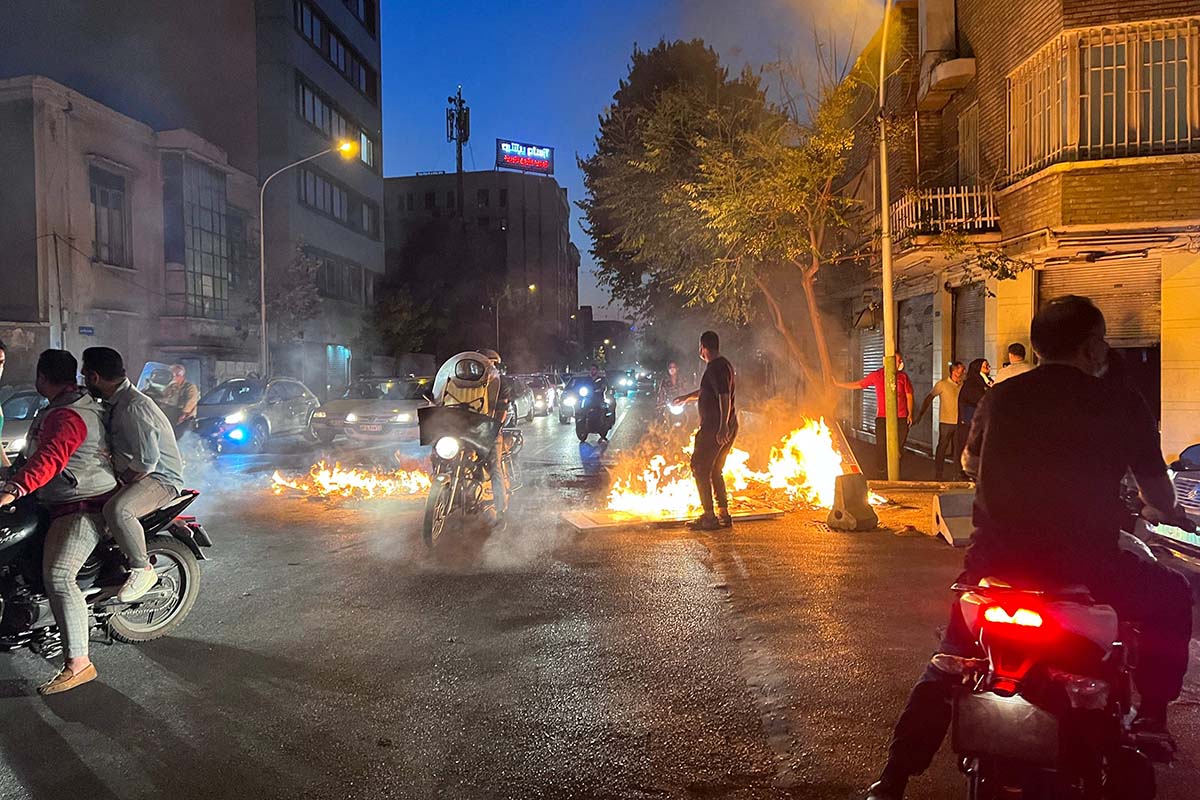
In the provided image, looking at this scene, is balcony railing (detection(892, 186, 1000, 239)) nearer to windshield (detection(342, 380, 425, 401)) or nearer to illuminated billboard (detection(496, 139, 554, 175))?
windshield (detection(342, 380, 425, 401))

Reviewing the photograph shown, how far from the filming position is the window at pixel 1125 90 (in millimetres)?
10866

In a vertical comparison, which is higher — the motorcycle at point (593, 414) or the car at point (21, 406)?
the car at point (21, 406)

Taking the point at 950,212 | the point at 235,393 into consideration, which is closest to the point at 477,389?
the point at 950,212

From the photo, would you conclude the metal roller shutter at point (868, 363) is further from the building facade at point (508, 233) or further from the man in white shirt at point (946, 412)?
the building facade at point (508, 233)

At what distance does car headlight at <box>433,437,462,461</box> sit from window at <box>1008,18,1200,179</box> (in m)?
9.19

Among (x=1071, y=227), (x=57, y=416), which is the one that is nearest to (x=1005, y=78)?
(x=1071, y=227)

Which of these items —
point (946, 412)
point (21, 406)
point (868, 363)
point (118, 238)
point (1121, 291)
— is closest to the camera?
point (946, 412)

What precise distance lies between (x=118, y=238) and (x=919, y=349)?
2331 cm

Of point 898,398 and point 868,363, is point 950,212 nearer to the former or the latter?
point 898,398

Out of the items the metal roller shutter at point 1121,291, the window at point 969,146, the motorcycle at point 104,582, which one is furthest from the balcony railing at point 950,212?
the motorcycle at point 104,582

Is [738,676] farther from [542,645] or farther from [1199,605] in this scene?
[1199,605]

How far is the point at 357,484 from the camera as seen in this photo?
11.7m

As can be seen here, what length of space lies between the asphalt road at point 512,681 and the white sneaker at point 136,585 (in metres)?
0.35

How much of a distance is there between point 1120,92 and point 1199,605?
26.6 ft
